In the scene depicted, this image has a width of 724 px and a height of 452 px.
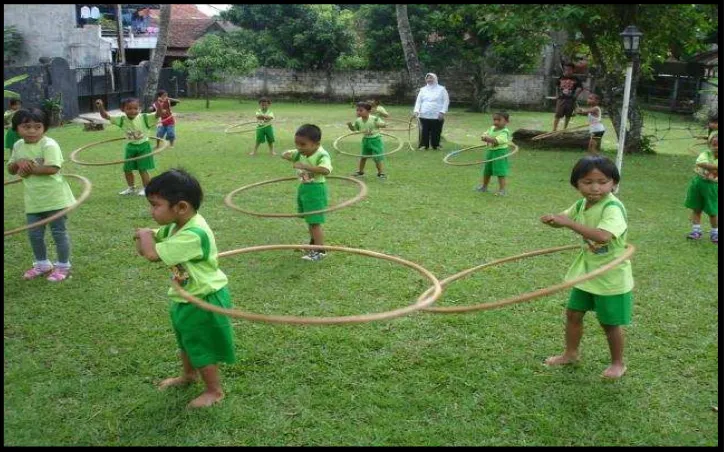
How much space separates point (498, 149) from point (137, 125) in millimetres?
5516

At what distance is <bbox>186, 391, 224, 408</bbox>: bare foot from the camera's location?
398 cm

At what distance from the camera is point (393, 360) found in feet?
15.3

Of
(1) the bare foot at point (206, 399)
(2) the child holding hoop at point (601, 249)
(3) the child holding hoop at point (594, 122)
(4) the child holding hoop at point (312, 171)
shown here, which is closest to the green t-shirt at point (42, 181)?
(4) the child holding hoop at point (312, 171)

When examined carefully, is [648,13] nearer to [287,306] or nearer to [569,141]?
[569,141]

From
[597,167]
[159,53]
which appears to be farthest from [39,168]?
[159,53]

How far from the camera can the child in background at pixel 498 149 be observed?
9.73m

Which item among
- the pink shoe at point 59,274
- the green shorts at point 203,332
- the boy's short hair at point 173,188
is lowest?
the pink shoe at point 59,274

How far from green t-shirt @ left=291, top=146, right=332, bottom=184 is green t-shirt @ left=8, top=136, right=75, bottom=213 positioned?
2.31 m

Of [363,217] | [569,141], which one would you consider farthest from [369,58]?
[363,217]

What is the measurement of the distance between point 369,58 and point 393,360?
2839 centimetres

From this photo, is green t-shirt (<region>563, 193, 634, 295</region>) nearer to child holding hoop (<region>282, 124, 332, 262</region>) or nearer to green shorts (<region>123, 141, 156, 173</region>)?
child holding hoop (<region>282, 124, 332, 262</region>)

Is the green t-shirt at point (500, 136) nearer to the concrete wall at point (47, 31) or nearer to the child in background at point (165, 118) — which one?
the child in background at point (165, 118)

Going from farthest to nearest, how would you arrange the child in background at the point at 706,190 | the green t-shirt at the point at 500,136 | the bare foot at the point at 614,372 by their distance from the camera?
the green t-shirt at the point at 500,136, the child in background at the point at 706,190, the bare foot at the point at 614,372

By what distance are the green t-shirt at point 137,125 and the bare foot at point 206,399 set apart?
20.3 ft
